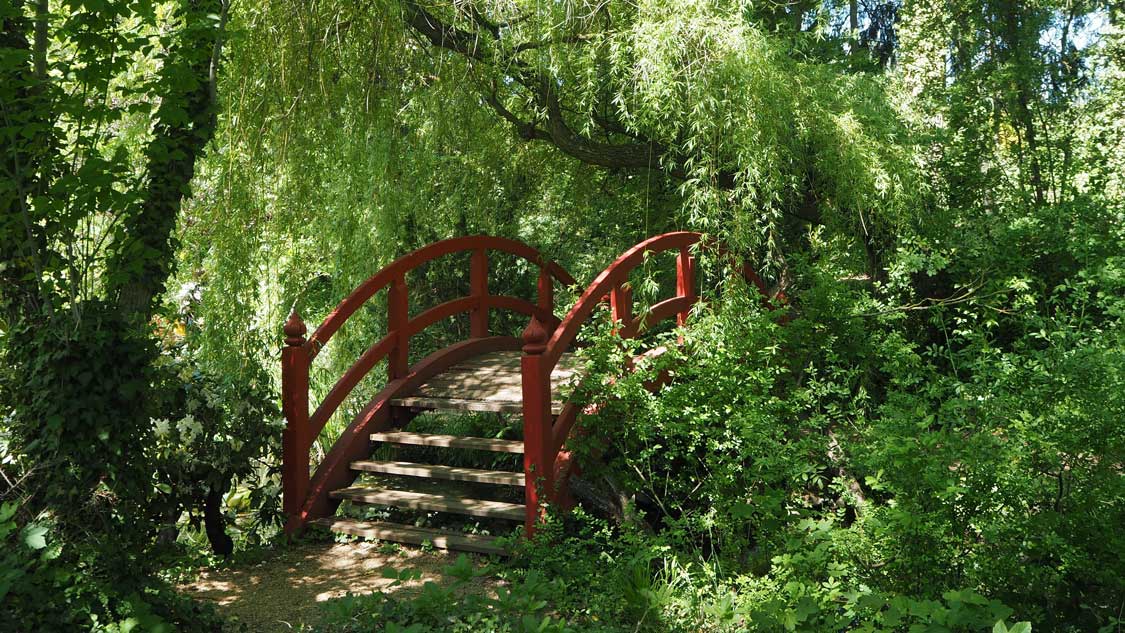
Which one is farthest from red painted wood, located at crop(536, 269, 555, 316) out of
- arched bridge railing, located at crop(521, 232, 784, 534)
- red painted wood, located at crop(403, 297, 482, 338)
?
arched bridge railing, located at crop(521, 232, 784, 534)

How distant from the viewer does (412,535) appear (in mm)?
5109

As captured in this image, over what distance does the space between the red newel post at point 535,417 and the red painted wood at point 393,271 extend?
107cm

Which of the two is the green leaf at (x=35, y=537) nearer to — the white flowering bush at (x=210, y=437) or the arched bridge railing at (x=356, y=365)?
the white flowering bush at (x=210, y=437)

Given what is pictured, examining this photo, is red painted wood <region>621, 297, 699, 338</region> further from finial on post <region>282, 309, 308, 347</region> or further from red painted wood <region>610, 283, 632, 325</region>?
finial on post <region>282, 309, 308, 347</region>

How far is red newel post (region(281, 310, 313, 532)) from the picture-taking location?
17.2 feet

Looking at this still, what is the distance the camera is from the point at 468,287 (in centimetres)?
833

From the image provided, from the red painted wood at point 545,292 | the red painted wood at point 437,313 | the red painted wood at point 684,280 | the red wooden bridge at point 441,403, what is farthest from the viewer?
the red painted wood at point 545,292

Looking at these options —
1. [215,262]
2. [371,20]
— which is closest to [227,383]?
[215,262]

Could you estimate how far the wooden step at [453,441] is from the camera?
5289 mm

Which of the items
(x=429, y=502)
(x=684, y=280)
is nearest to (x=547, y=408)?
(x=429, y=502)

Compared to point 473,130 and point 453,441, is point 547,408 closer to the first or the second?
point 453,441

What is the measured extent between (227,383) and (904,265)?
4.12 meters

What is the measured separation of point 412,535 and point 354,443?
759mm

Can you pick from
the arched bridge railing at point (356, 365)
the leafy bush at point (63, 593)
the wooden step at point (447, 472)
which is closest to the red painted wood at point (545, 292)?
the arched bridge railing at point (356, 365)
